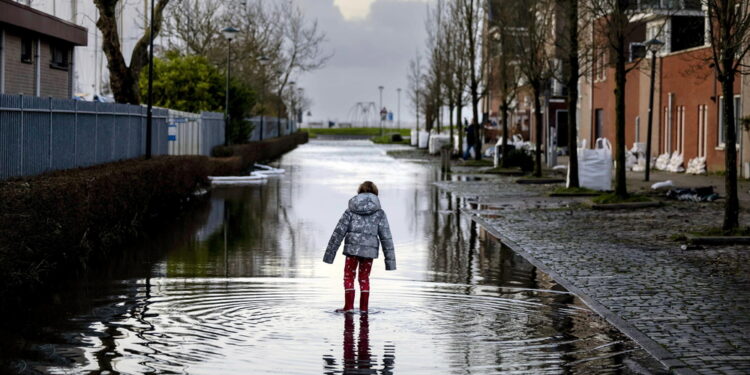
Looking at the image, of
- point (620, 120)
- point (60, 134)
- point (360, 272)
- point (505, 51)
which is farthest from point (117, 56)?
point (360, 272)

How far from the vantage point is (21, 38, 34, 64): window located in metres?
26.7

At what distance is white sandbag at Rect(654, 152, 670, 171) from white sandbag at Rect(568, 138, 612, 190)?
12374 mm

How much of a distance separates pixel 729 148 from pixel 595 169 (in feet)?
41.3

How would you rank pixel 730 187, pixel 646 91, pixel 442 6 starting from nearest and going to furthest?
pixel 730 187, pixel 646 91, pixel 442 6

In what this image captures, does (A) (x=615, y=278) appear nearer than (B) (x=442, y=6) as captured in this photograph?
Yes

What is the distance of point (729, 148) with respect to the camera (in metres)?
16.7

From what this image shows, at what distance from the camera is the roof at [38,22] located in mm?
24344

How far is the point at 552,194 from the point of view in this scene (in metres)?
28.0

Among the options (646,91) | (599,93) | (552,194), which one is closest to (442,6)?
(599,93)

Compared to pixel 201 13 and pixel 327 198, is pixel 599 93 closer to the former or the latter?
pixel 201 13

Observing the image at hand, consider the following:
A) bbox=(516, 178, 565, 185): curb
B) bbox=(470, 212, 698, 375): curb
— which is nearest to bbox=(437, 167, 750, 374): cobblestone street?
bbox=(470, 212, 698, 375): curb

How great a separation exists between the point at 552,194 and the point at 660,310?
17269 millimetres

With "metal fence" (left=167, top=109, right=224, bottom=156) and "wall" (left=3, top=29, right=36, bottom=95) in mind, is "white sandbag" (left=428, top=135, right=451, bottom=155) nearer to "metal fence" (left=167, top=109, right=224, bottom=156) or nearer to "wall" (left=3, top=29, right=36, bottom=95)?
"metal fence" (left=167, top=109, right=224, bottom=156)

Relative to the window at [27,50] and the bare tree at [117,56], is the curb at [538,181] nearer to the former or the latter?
the bare tree at [117,56]
